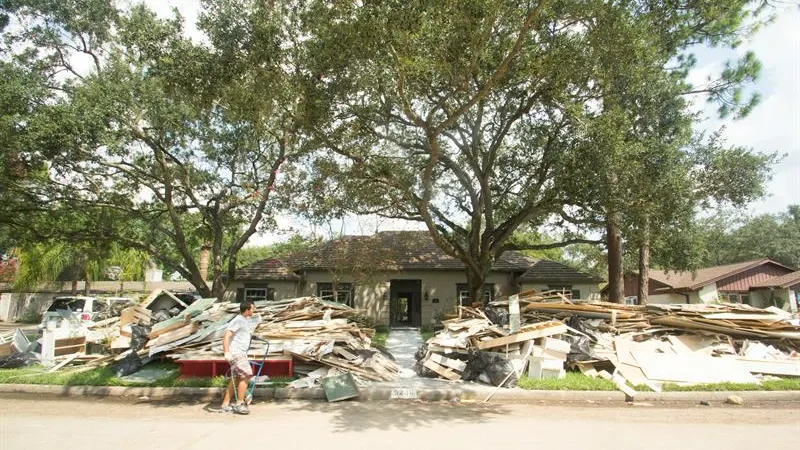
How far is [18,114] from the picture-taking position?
13.5 metres

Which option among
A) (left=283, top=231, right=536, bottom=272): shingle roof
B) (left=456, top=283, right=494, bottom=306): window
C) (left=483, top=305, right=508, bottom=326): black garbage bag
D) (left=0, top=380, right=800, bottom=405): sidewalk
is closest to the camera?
(left=0, top=380, right=800, bottom=405): sidewalk

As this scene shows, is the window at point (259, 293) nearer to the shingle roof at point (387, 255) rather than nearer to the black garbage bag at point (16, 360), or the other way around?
the shingle roof at point (387, 255)

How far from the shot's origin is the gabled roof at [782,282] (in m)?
28.2

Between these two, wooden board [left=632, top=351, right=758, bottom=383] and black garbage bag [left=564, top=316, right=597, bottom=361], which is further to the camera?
black garbage bag [left=564, top=316, right=597, bottom=361]

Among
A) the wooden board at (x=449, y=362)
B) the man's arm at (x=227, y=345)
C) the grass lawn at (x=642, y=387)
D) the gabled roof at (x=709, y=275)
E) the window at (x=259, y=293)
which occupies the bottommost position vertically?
the grass lawn at (x=642, y=387)

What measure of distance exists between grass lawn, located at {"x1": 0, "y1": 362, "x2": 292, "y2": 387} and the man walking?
4.70 feet

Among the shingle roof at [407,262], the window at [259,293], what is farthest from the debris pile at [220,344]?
the window at [259,293]

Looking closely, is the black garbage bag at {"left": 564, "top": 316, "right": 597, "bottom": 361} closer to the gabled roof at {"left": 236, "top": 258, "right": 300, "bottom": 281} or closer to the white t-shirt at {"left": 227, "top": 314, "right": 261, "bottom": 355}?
the white t-shirt at {"left": 227, "top": 314, "right": 261, "bottom": 355}

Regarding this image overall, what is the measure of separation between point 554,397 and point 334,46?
841 cm

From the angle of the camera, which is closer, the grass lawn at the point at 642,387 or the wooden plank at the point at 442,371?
the grass lawn at the point at 642,387

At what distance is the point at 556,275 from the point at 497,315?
34.5 feet

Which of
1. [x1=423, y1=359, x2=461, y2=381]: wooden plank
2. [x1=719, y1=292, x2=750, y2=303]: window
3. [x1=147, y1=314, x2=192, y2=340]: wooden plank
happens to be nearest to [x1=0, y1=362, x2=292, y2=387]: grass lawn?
[x1=147, y1=314, x2=192, y2=340]: wooden plank

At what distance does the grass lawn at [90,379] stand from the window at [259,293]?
12151 mm

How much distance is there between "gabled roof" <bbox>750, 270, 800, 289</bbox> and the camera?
28203 millimetres
